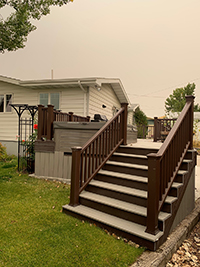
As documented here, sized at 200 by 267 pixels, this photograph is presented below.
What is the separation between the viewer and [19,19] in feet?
27.5

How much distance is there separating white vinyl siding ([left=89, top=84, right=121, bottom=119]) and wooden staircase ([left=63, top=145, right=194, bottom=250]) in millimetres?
4835

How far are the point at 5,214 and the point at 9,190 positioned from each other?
133cm

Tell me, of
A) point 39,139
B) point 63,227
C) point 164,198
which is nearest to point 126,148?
point 164,198

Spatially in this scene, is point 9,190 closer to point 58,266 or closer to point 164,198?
point 58,266

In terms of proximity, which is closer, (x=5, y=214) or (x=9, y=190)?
(x=5, y=214)

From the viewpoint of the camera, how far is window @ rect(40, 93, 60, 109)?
908cm

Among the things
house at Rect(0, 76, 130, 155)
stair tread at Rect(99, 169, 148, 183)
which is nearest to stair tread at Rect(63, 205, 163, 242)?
stair tread at Rect(99, 169, 148, 183)

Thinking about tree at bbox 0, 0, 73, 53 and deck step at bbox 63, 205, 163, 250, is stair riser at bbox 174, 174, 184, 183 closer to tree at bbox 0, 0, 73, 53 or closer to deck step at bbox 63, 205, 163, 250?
deck step at bbox 63, 205, 163, 250

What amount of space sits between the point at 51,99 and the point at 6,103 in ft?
9.33

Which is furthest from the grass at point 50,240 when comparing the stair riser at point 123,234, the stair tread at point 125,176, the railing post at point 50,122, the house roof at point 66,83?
the house roof at point 66,83

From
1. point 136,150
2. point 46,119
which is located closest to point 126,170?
point 136,150

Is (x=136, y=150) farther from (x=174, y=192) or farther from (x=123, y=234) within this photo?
(x=123, y=234)

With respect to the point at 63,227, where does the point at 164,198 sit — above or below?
above

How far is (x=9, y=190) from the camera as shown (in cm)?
465
